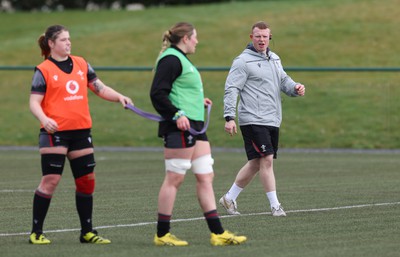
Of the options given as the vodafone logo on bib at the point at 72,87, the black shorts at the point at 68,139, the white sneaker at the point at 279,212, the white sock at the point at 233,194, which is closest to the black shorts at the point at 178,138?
the black shorts at the point at 68,139

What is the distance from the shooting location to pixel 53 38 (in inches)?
373

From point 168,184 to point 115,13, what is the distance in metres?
49.3

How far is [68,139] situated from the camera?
9453 millimetres

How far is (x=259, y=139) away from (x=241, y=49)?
2955 centimetres

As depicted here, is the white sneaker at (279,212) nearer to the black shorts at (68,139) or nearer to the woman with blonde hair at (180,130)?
the woman with blonde hair at (180,130)

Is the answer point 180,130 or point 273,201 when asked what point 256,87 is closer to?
point 273,201

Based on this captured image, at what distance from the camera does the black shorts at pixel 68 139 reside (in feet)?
30.9

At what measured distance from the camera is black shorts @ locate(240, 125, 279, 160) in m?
11.9

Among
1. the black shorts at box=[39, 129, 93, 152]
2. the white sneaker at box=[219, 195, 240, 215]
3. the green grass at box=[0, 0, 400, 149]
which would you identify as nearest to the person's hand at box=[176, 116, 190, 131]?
the black shorts at box=[39, 129, 93, 152]

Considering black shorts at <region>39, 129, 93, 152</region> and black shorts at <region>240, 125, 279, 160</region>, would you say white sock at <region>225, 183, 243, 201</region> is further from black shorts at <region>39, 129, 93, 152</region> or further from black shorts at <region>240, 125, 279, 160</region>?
black shorts at <region>39, 129, 93, 152</region>

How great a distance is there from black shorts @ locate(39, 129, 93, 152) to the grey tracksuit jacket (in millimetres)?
2777

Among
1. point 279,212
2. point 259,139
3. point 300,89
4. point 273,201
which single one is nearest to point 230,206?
point 273,201

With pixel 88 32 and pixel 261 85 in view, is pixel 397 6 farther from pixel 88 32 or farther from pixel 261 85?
pixel 261 85

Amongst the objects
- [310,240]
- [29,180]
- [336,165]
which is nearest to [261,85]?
[310,240]
